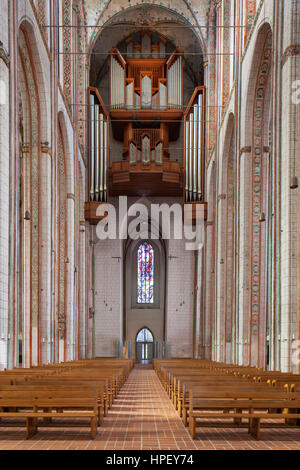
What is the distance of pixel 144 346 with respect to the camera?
39062mm

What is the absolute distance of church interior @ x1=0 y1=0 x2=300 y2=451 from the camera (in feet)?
24.4

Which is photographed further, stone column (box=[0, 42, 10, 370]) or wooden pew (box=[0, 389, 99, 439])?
stone column (box=[0, 42, 10, 370])

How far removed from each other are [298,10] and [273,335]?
281 inches

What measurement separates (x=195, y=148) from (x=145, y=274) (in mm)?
12581

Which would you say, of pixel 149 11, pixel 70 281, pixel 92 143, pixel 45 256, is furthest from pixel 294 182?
pixel 149 11

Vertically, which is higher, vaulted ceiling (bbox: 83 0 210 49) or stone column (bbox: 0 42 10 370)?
vaulted ceiling (bbox: 83 0 210 49)

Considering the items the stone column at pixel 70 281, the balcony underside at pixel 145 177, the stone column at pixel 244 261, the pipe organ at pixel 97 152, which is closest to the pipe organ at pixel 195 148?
the balcony underside at pixel 145 177

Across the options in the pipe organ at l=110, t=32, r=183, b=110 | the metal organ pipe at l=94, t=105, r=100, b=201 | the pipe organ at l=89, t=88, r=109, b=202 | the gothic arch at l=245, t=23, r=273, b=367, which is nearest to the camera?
the gothic arch at l=245, t=23, r=273, b=367

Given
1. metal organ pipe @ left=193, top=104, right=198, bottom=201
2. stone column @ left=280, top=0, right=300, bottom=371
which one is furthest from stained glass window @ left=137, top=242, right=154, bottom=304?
stone column @ left=280, top=0, right=300, bottom=371

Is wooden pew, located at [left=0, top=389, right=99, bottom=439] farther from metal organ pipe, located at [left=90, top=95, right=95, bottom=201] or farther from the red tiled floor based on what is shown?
metal organ pipe, located at [left=90, top=95, right=95, bottom=201]

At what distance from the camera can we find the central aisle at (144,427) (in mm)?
5973

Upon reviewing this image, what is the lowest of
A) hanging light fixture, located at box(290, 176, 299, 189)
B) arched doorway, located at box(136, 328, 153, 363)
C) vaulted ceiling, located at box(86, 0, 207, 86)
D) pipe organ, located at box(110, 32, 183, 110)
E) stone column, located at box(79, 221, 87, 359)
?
arched doorway, located at box(136, 328, 153, 363)

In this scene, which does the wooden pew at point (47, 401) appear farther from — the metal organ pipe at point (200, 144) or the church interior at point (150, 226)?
the metal organ pipe at point (200, 144)
